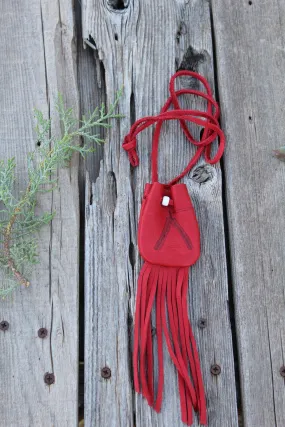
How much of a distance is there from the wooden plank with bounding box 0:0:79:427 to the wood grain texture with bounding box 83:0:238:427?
7 centimetres

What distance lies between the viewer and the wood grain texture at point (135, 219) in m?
1.96


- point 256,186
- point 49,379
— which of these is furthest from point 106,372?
point 256,186

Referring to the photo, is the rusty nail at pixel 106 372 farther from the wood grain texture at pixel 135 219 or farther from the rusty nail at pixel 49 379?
the rusty nail at pixel 49 379

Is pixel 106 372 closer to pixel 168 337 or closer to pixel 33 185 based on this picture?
pixel 168 337

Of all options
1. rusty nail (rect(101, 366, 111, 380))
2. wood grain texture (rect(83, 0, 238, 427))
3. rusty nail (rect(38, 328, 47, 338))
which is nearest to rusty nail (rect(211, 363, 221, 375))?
wood grain texture (rect(83, 0, 238, 427))

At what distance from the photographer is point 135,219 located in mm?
2086

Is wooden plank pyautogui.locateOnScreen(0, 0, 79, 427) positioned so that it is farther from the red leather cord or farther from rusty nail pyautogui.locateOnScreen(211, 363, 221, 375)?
rusty nail pyautogui.locateOnScreen(211, 363, 221, 375)

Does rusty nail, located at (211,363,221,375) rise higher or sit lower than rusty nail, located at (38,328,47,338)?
lower

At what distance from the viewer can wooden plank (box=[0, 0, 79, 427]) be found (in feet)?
6.49

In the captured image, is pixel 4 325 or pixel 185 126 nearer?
pixel 4 325

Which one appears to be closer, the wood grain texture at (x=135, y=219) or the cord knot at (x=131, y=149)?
the wood grain texture at (x=135, y=219)

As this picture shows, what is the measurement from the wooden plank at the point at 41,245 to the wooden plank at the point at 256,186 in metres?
0.55

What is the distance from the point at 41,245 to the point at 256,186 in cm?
77

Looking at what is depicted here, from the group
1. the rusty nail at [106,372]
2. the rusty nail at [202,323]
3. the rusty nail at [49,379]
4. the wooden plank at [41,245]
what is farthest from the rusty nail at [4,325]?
the rusty nail at [202,323]
